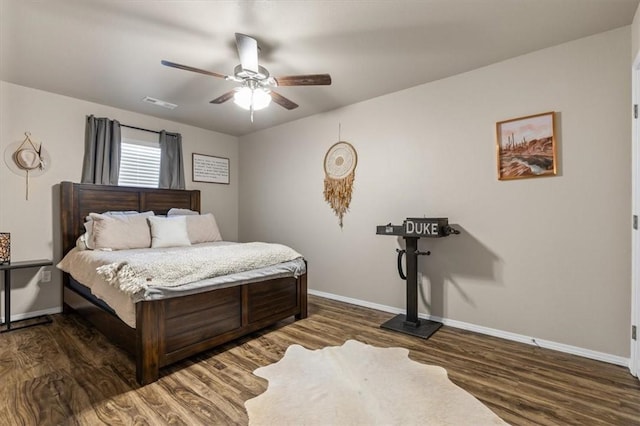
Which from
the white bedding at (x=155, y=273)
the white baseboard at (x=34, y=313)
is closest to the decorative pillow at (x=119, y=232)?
the white bedding at (x=155, y=273)

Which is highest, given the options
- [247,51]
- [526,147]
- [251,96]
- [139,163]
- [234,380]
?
[247,51]

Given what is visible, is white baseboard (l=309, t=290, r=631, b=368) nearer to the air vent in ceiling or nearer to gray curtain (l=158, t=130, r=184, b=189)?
gray curtain (l=158, t=130, r=184, b=189)

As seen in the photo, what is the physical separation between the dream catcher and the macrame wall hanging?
329 cm

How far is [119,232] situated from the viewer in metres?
3.25

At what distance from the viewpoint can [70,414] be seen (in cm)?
171

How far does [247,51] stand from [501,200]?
2565 mm

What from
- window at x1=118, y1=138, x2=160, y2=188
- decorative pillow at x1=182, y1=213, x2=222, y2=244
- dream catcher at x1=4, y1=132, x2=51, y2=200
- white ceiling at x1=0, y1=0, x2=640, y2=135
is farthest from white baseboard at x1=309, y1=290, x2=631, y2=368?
dream catcher at x1=4, y1=132, x2=51, y2=200

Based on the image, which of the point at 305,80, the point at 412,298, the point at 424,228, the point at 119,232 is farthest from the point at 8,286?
the point at 424,228

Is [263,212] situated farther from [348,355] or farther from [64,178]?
[348,355]

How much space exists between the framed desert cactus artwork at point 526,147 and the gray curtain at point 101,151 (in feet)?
14.5

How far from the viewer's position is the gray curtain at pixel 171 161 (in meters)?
4.30

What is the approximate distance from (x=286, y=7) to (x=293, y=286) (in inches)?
97.6

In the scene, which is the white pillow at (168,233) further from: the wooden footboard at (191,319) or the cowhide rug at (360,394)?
the cowhide rug at (360,394)

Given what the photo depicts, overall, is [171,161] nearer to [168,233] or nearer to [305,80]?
[168,233]
